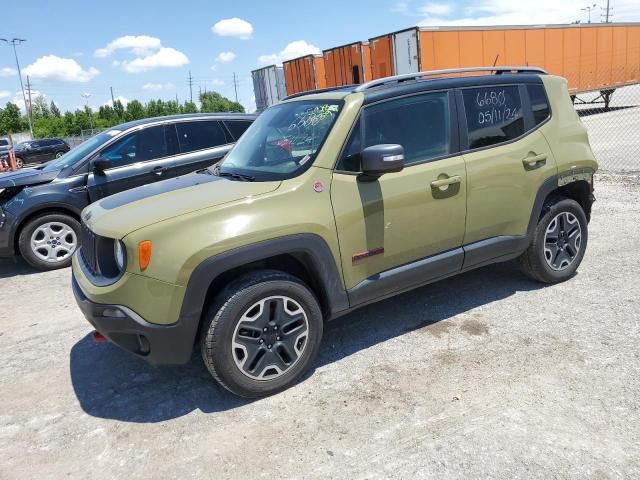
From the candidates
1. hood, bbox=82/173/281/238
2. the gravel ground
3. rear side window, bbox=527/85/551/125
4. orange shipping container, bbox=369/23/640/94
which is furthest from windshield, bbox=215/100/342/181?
orange shipping container, bbox=369/23/640/94

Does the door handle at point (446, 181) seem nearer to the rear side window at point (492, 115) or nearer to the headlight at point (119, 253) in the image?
the rear side window at point (492, 115)

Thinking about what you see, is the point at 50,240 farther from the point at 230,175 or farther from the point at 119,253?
the point at 119,253

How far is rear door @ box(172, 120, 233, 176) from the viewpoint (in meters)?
6.86

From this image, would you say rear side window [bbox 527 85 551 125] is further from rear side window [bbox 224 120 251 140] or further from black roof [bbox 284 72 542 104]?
rear side window [bbox 224 120 251 140]

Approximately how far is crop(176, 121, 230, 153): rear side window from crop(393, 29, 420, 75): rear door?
946 cm

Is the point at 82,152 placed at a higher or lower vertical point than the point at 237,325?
higher

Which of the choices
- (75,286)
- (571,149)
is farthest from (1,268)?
(571,149)

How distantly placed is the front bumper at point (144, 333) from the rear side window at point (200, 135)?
168 inches

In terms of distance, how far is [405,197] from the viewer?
3.54 metres

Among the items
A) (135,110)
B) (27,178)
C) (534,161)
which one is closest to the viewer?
(534,161)

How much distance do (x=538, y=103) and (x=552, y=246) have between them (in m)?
1.24

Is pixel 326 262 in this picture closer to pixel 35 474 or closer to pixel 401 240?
pixel 401 240

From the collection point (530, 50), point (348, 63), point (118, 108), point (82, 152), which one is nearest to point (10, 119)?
point (118, 108)

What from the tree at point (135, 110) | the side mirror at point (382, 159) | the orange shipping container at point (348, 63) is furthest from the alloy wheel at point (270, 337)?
the tree at point (135, 110)
